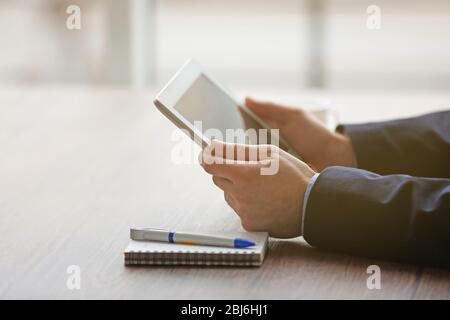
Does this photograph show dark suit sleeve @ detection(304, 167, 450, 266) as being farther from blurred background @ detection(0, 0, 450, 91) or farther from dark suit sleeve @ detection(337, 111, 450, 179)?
blurred background @ detection(0, 0, 450, 91)

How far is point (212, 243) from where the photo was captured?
863 mm

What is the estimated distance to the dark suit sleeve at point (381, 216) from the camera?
84 centimetres

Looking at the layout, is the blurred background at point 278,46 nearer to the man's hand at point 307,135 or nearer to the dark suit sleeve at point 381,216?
the man's hand at point 307,135

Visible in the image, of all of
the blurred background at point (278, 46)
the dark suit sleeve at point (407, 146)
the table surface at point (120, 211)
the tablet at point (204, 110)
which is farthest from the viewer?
the blurred background at point (278, 46)

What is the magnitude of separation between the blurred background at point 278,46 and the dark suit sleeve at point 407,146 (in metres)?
1.90

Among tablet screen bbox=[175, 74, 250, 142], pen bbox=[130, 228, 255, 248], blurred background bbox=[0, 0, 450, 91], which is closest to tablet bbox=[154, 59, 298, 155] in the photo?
tablet screen bbox=[175, 74, 250, 142]

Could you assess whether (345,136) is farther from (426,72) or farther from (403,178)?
(426,72)

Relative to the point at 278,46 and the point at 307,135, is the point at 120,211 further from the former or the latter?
the point at 278,46

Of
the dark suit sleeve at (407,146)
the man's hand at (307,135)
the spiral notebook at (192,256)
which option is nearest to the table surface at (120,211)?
the spiral notebook at (192,256)

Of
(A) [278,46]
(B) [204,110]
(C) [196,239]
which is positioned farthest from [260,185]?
(A) [278,46]

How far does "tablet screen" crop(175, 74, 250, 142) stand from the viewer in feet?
3.28

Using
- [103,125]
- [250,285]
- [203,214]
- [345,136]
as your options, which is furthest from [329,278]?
[103,125]

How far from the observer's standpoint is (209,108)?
1104 mm

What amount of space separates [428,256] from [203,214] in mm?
303
